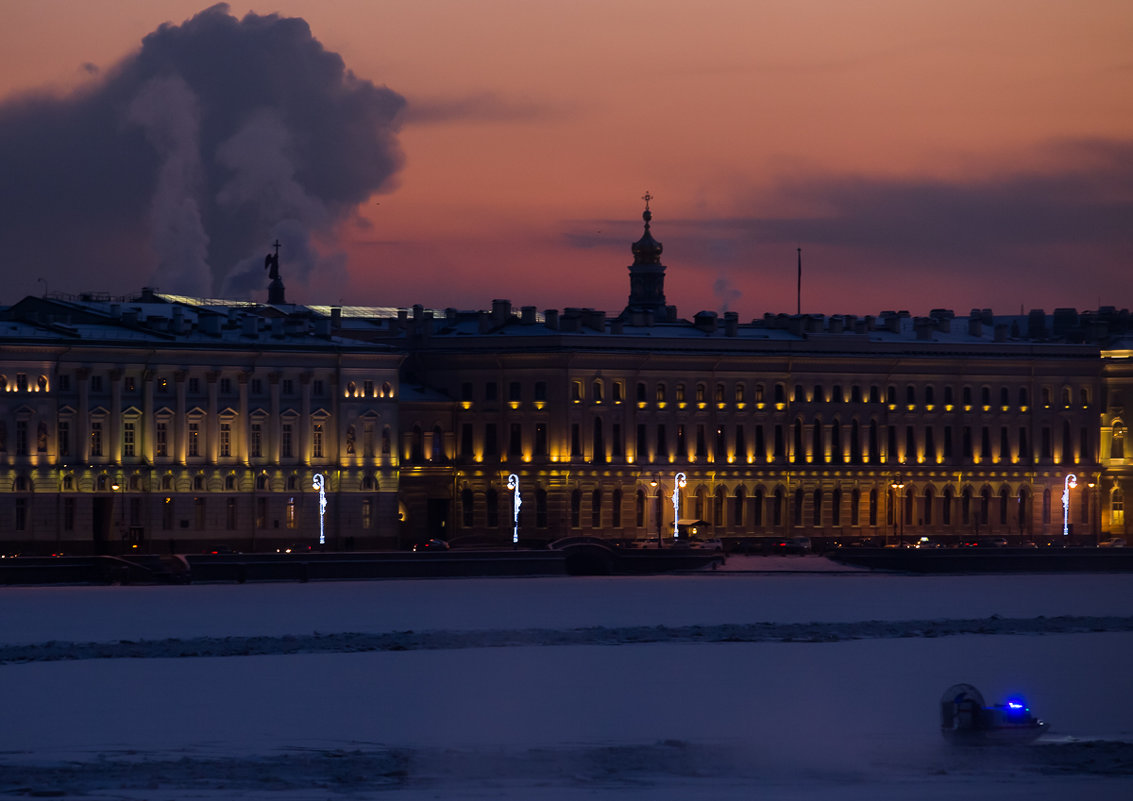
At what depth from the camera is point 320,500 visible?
9312 centimetres

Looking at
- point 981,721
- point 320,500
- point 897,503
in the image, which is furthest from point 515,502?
point 981,721

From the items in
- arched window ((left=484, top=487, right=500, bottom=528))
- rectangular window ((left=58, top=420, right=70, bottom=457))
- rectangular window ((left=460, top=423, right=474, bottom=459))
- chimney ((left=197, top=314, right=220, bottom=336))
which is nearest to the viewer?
rectangular window ((left=58, top=420, right=70, bottom=457))

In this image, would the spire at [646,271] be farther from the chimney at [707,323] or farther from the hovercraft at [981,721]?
the hovercraft at [981,721]

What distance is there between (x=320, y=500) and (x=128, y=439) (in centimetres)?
752

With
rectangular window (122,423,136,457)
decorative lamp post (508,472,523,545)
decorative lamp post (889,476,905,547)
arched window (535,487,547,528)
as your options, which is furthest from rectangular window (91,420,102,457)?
decorative lamp post (889,476,905,547)

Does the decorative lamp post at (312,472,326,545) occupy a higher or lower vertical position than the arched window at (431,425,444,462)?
lower

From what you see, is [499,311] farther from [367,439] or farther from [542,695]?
[542,695]

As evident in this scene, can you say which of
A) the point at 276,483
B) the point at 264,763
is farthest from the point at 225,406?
the point at 264,763

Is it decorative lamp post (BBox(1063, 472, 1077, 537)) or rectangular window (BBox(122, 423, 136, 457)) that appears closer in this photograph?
rectangular window (BBox(122, 423, 136, 457))

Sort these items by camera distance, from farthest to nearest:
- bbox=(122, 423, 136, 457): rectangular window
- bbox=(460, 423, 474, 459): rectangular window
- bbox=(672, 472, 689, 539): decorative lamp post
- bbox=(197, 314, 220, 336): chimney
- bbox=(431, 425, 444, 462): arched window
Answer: bbox=(672, 472, 689, 539): decorative lamp post < bbox=(460, 423, 474, 459): rectangular window < bbox=(431, 425, 444, 462): arched window < bbox=(197, 314, 220, 336): chimney < bbox=(122, 423, 136, 457): rectangular window

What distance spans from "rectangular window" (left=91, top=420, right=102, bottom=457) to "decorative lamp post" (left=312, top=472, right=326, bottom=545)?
8273 mm

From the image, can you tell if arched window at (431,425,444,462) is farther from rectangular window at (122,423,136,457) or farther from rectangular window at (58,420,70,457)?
rectangular window at (58,420,70,457)

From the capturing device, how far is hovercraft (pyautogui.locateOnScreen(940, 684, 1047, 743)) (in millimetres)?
41062

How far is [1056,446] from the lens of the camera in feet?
363
